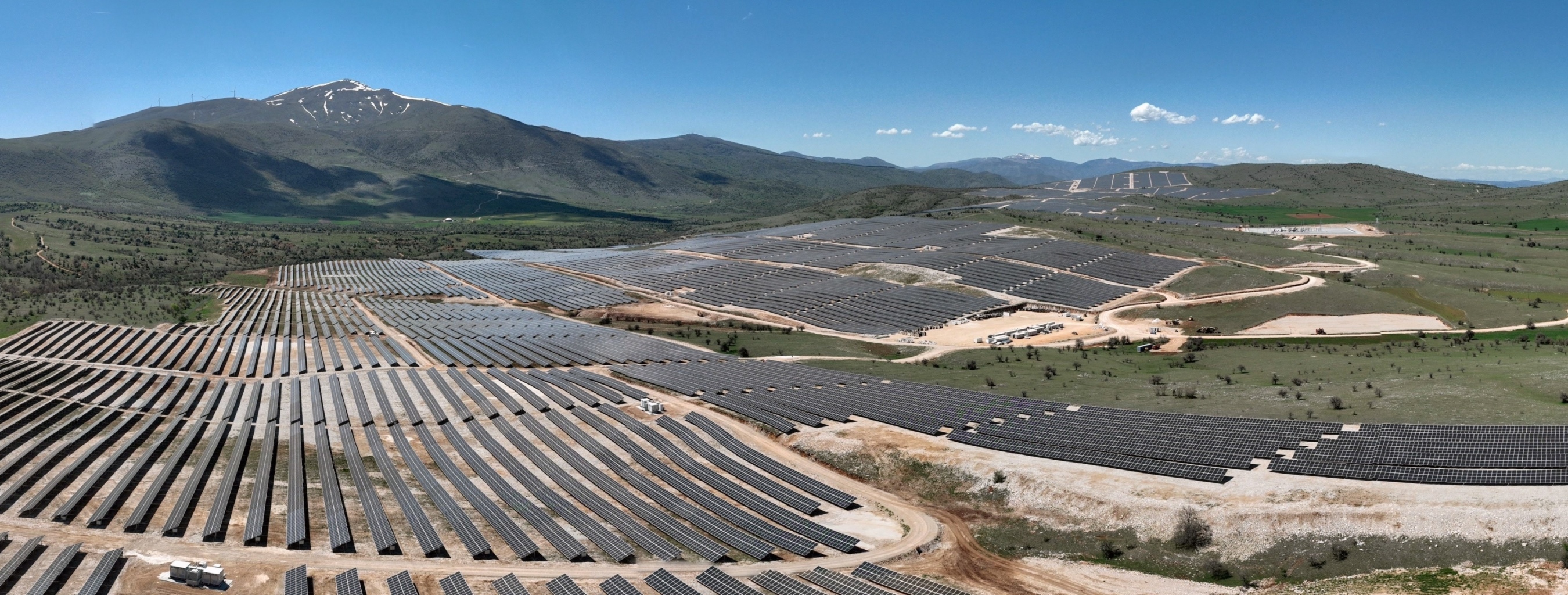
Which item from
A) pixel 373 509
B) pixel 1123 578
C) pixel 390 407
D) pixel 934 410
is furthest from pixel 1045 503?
pixel 390 407

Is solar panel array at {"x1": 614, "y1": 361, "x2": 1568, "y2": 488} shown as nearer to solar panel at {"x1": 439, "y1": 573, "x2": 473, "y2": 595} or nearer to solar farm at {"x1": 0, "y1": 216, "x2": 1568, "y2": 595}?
solar farm at {"x1": 0, "y1": 216, "x2": 1568, "y2": 595}

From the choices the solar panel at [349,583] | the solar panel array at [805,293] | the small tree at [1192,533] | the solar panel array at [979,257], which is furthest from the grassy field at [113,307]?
the small tree at [1192,533]

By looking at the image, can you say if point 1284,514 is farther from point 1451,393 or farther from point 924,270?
point 924,270

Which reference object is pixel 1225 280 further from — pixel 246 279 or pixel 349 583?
pixel 246 279

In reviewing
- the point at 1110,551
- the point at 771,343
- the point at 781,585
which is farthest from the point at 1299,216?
the point at 781,585

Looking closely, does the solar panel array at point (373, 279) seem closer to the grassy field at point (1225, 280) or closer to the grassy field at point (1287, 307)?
the grassy field at point (1287, 307)
